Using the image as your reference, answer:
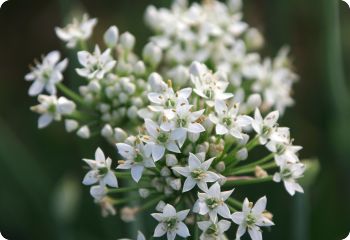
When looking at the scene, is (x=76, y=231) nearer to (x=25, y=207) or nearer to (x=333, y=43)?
(x=25, y=207)

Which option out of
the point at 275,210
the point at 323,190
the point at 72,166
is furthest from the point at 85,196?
the point at 323,190

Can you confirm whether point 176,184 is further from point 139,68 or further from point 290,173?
point 139,68

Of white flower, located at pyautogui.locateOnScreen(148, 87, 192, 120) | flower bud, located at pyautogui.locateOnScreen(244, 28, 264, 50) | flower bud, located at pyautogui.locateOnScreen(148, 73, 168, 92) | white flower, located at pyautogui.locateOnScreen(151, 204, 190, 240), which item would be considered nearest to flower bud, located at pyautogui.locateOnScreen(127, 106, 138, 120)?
flower bud, located at pyautogui.locateOnScreen(148, 73, 168, 92)

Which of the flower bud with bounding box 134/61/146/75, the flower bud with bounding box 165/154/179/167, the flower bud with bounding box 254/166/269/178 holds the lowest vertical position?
the flower bud with bounding box 254/166/269/178

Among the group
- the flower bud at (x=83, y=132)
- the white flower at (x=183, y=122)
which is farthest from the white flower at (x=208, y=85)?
the flower bud at (x=83, y=132)

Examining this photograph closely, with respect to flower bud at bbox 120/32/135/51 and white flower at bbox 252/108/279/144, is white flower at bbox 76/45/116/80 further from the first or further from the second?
white flower at bbox 252/108/279/144

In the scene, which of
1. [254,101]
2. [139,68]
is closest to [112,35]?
[139,68]
